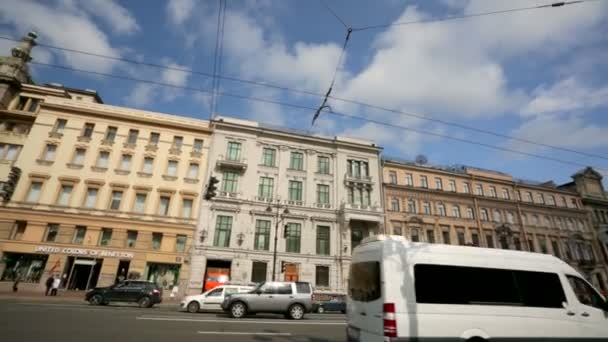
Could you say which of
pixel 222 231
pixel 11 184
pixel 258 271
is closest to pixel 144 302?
pixel 222 231

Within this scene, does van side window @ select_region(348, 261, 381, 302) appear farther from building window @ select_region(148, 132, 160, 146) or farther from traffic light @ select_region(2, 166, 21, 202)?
traffic light @ select_region(2, 166, 21, 202)

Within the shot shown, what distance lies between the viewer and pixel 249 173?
95.8 feet

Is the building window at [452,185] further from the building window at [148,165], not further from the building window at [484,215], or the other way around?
the building window at [148,165]

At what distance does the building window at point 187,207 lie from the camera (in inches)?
1040

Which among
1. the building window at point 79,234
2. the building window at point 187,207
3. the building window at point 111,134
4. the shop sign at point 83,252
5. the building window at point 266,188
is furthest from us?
the building window at point 266,188

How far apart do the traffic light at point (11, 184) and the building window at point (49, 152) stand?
219 cm

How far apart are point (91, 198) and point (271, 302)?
72.0ft

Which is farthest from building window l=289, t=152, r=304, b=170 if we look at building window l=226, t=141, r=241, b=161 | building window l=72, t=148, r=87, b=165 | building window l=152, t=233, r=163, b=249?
building window l=72, t=148, r=87, b=165

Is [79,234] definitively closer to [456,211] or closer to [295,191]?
[295,191]

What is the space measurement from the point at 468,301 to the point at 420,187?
98.0ft

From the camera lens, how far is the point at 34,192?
24.5 meters

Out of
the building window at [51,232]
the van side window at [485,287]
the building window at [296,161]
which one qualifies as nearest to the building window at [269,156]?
the building window at [296,161]

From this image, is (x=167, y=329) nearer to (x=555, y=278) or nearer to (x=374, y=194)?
(x=555, y=278)

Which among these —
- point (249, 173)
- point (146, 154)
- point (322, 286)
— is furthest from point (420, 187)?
point (146, 154)
